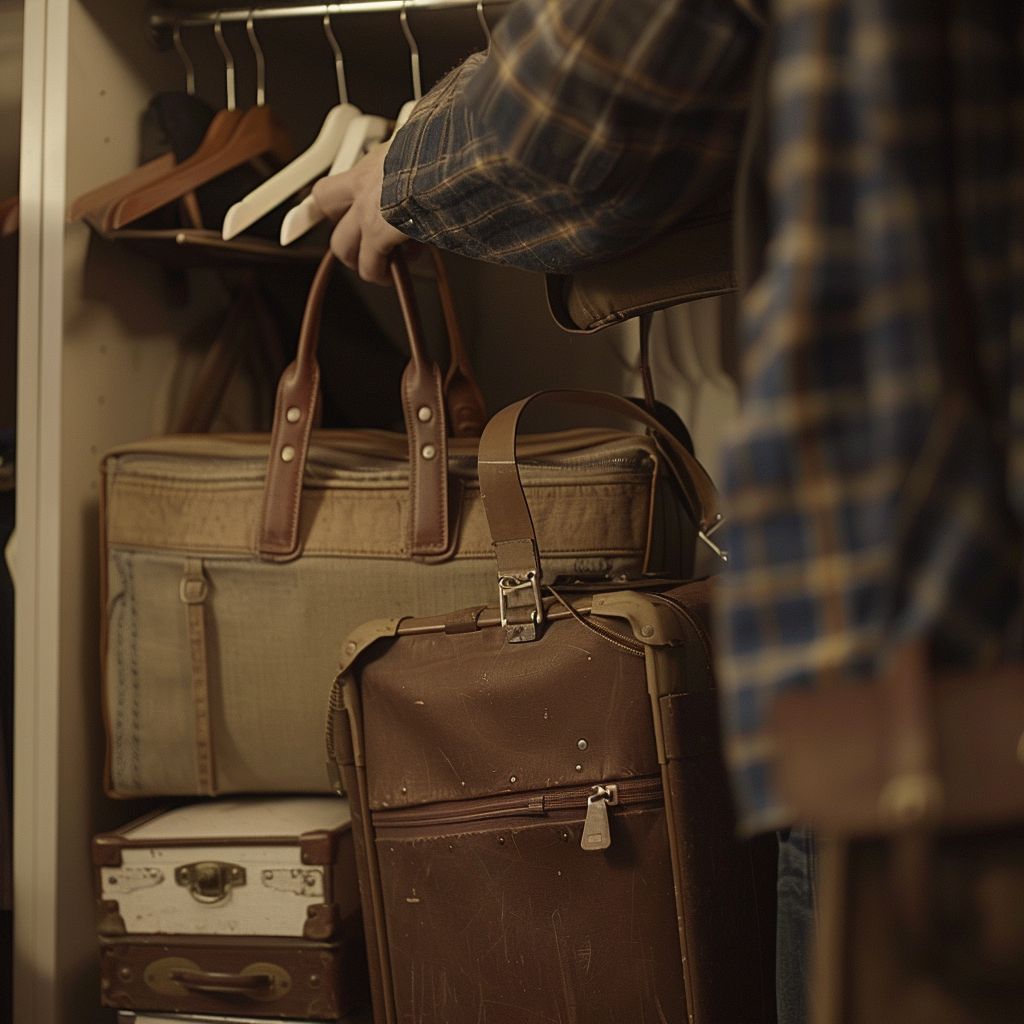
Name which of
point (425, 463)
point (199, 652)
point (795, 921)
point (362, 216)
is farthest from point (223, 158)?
point (795, 921)

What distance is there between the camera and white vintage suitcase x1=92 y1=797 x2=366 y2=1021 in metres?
1.16

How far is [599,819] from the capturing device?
932 millimetres

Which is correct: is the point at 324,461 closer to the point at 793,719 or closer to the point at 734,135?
the point at 734,135

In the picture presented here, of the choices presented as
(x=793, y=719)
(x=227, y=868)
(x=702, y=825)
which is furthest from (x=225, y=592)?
(x=793, y=719)

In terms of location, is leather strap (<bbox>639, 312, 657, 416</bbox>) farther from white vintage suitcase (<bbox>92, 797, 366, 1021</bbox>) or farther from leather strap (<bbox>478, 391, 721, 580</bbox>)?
white vintage suitcase (<bbox>92, 797, 366, 1021</bbox>)

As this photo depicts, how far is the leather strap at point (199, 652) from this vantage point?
4.07 ft

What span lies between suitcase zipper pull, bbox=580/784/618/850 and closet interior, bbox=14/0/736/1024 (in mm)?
681

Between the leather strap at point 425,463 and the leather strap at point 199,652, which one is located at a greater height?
the leather strap at point 425,463

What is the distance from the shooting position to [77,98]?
4.36 ft

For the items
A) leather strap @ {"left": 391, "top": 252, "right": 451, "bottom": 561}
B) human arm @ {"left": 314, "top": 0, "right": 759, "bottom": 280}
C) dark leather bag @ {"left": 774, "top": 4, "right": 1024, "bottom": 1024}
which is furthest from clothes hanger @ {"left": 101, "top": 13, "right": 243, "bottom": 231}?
dark leather bag @ {"left": 774, "top": 4, "right": 1024, "bottom": 1024}

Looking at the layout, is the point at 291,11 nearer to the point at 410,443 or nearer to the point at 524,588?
the point at 410,443

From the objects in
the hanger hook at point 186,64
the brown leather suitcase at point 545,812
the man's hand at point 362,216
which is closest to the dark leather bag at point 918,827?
the brown leather suitcase at point 545,812

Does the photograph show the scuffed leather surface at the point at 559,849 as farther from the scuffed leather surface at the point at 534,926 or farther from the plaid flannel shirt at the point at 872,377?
the plaid flannel shirt at the point at 872,377

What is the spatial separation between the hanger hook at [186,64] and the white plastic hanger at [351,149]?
266 mm
